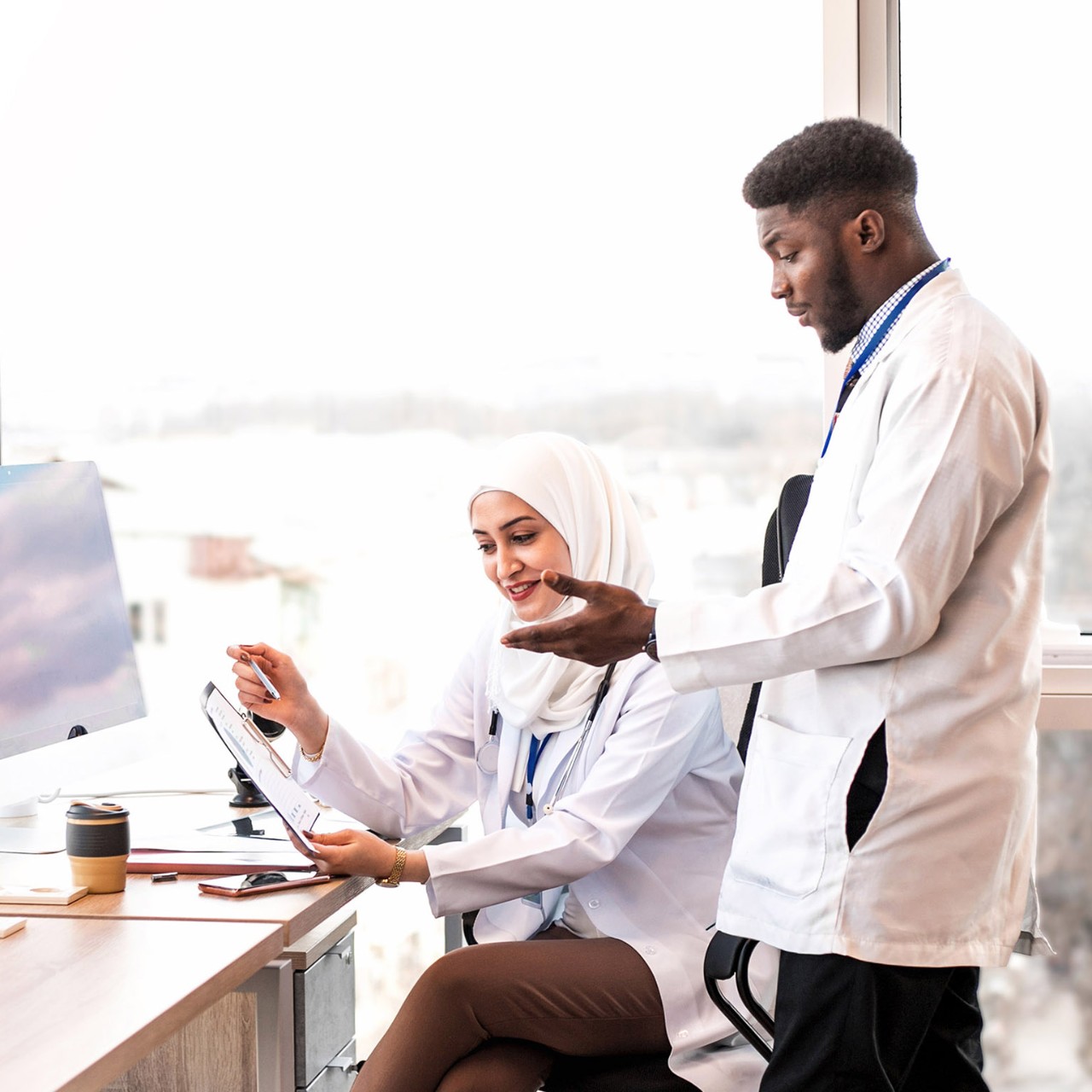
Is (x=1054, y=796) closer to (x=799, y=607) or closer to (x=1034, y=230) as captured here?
(x=1034, y=230)

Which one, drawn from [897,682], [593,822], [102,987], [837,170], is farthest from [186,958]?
[837,170]

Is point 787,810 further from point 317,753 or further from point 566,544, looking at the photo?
point 317,753

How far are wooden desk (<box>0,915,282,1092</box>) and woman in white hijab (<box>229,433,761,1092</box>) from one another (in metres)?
0.28

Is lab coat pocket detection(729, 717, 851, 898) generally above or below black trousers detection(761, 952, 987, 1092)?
above

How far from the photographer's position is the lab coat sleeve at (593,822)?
5.65ft

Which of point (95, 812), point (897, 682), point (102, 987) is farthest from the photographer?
point (95, 812)

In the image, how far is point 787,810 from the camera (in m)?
1.40

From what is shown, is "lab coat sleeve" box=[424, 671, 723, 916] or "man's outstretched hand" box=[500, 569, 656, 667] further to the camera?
"lab coat sleeve" box=[424, 671, 723, 916]

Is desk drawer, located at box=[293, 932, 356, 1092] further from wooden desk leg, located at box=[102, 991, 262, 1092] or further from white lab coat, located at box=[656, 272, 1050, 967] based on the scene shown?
white lab coat, located at box=[656, 272, 1050, 967]

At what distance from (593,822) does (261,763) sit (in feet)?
1.48

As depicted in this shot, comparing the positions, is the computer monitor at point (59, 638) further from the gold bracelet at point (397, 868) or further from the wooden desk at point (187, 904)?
the gold bracelet at point (397, 868)

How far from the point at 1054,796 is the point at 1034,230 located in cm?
114

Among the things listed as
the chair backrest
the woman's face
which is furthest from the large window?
the woman's face

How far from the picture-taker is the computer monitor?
1.74 meters
